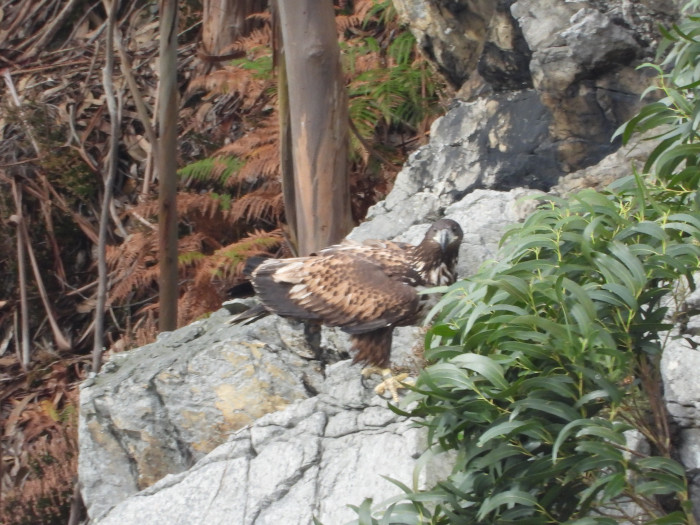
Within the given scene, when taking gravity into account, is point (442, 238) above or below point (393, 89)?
below

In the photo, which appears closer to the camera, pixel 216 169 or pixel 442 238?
pixel 442 238

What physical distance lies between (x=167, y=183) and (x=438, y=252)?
8.19ft

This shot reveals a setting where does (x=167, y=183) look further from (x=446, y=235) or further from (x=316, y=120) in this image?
(x=446, y=235)

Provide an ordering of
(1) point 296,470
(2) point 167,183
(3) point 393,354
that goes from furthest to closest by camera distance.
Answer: (2) point 167,183 → (3) point 393,354 → (1) point 296,470

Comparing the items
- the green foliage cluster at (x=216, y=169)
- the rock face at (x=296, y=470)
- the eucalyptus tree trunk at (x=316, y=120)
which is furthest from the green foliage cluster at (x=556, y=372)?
the green foliage cluster at (x=216, y=169)

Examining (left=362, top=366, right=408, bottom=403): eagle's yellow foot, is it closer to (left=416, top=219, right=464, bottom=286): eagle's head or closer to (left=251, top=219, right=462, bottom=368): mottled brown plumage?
(left=251, top=219, right=462, bottom=368): mottled brown plumage

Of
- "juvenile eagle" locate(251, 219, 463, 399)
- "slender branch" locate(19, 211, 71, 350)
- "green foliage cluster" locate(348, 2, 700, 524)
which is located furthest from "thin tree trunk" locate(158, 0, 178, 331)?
"green foliage cluster" locate(348, 2, 700, 524)

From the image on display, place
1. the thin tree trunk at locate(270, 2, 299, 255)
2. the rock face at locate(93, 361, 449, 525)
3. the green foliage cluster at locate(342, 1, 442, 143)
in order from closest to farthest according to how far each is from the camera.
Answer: the rock face at locate(93, 361, 449, 525) → the thin tree trunk at locate(270, 2, 299, 255) → the green foliage cluster at locate(342, 1, 442, 143)

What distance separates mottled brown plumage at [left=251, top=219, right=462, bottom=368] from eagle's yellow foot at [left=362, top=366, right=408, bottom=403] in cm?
4

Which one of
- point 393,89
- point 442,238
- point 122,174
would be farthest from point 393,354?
point 122,174

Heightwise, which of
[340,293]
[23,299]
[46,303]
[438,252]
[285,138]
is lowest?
[46,303]

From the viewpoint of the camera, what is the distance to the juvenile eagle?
15.1 feet

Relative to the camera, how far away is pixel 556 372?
280 centimetres

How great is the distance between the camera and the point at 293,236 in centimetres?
667
